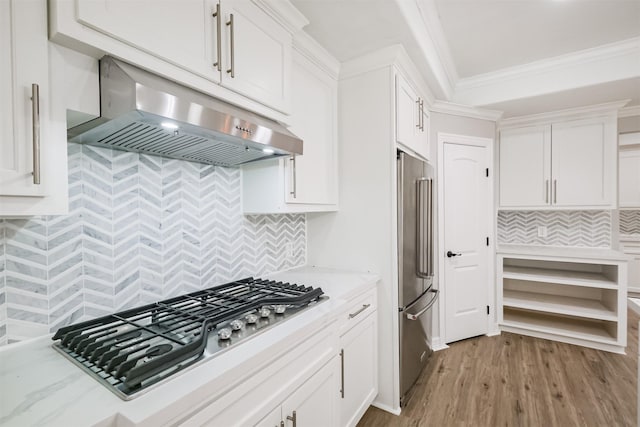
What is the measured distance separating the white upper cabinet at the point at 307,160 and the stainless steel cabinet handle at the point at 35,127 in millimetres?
995

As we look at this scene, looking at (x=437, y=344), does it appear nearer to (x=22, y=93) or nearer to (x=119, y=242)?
(x=119, y=242)

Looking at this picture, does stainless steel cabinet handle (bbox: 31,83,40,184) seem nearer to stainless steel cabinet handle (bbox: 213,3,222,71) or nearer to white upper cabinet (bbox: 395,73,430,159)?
stainless steel cabinet handle (bbox: 213,3,222,71)

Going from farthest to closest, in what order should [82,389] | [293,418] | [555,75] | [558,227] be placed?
[558,227], [555,75], [293,418], [82,389]

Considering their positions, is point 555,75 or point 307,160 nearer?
point 307,160

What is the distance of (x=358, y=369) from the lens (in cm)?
169

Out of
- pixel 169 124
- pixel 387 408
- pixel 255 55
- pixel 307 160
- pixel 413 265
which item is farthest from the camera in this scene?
pixel 413 265

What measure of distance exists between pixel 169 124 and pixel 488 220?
307cm

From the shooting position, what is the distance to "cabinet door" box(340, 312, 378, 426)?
1.57 metres

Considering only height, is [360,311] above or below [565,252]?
below

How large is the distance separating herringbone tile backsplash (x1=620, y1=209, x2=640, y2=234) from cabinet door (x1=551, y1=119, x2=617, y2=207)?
6.67 ft

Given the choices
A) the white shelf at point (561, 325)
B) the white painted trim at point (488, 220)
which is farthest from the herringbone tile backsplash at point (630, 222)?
the white painted trim at point (488, 220)

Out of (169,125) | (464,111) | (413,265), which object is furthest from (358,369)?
(464,111)

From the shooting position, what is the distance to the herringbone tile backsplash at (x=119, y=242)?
99cm

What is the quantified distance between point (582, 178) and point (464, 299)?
5.82 feet
